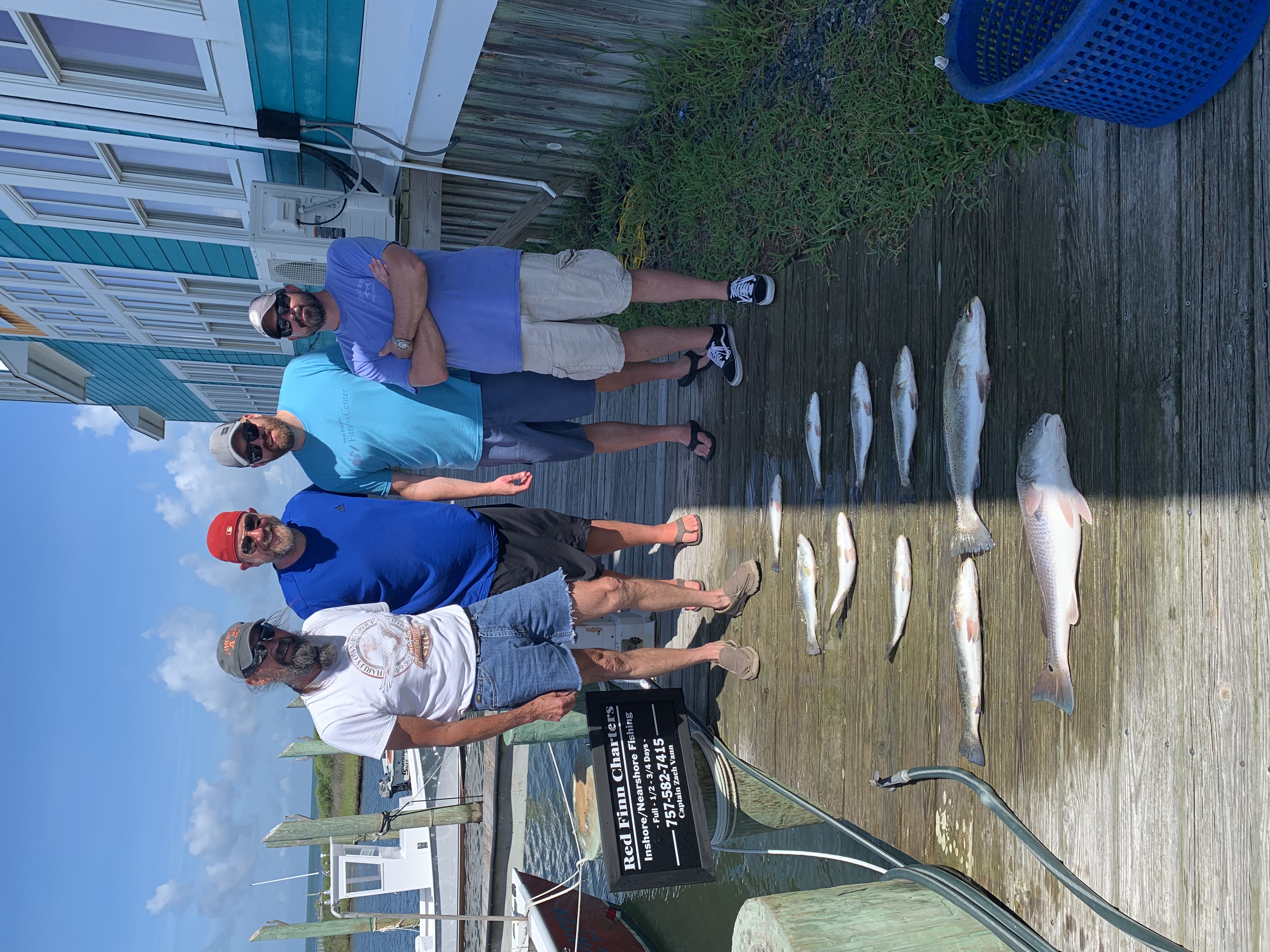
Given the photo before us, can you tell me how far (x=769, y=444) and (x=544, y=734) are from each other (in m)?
2.24

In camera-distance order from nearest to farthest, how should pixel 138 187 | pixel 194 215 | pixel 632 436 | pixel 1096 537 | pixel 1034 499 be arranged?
pixel 1096 537, pixel 1034 499, pixel 632 436, pixel 138 187, pixel 194 215

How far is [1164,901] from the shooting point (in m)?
2.10

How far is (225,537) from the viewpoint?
318cm

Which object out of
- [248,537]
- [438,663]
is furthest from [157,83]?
[438,663]

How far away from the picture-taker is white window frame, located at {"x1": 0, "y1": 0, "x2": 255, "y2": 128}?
399 cm

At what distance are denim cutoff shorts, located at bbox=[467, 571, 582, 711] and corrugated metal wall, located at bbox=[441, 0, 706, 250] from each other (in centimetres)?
341

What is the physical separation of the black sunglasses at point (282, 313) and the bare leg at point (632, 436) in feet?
5.63

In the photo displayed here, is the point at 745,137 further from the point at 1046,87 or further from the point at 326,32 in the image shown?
the point at 1046,87

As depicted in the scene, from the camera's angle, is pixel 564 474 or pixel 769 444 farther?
pixel 564 474

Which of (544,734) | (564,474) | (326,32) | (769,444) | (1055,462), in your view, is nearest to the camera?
Answer: (1055,462)

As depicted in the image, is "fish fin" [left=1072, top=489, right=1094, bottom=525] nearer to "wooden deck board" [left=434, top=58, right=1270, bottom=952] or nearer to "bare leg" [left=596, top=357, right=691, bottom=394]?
"wooden deck board" [left=434, top=58, right=1270, bottom=952]

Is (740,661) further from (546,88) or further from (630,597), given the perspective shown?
(546,88)

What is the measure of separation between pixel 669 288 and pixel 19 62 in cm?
384

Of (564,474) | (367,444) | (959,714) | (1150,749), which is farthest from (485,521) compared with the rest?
(564,474)
